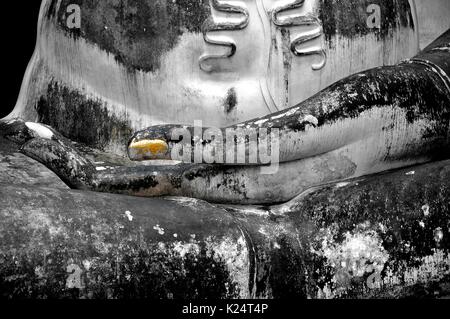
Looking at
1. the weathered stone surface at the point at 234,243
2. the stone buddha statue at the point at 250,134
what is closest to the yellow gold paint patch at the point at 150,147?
the stone buddha statue at the point at 250,134

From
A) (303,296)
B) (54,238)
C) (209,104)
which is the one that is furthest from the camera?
(209,104)

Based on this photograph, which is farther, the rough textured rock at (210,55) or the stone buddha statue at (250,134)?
the rough textured rock at (210,55)

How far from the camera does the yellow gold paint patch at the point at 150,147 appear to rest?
2.93 m

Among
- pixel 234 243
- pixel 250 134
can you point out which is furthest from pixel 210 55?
Answer: pixel 234 243

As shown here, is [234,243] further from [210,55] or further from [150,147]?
[210,55]

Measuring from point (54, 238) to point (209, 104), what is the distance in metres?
0.80

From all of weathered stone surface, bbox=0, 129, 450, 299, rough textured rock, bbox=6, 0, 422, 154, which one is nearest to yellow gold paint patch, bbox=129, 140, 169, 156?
weathered stone surface, bbox=0, 129, 450, 299

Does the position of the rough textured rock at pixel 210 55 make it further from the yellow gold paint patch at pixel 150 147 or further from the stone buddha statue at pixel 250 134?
the yellow gold paint patch at pixel 150 147

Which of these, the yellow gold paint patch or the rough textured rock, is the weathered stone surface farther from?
the rough textured rock

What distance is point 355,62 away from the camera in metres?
3.43

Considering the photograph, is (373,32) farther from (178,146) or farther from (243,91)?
(178,146)

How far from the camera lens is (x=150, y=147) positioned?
2.94m

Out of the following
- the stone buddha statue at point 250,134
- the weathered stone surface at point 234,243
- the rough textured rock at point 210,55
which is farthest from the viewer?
the rough textured rock at point 210,55
